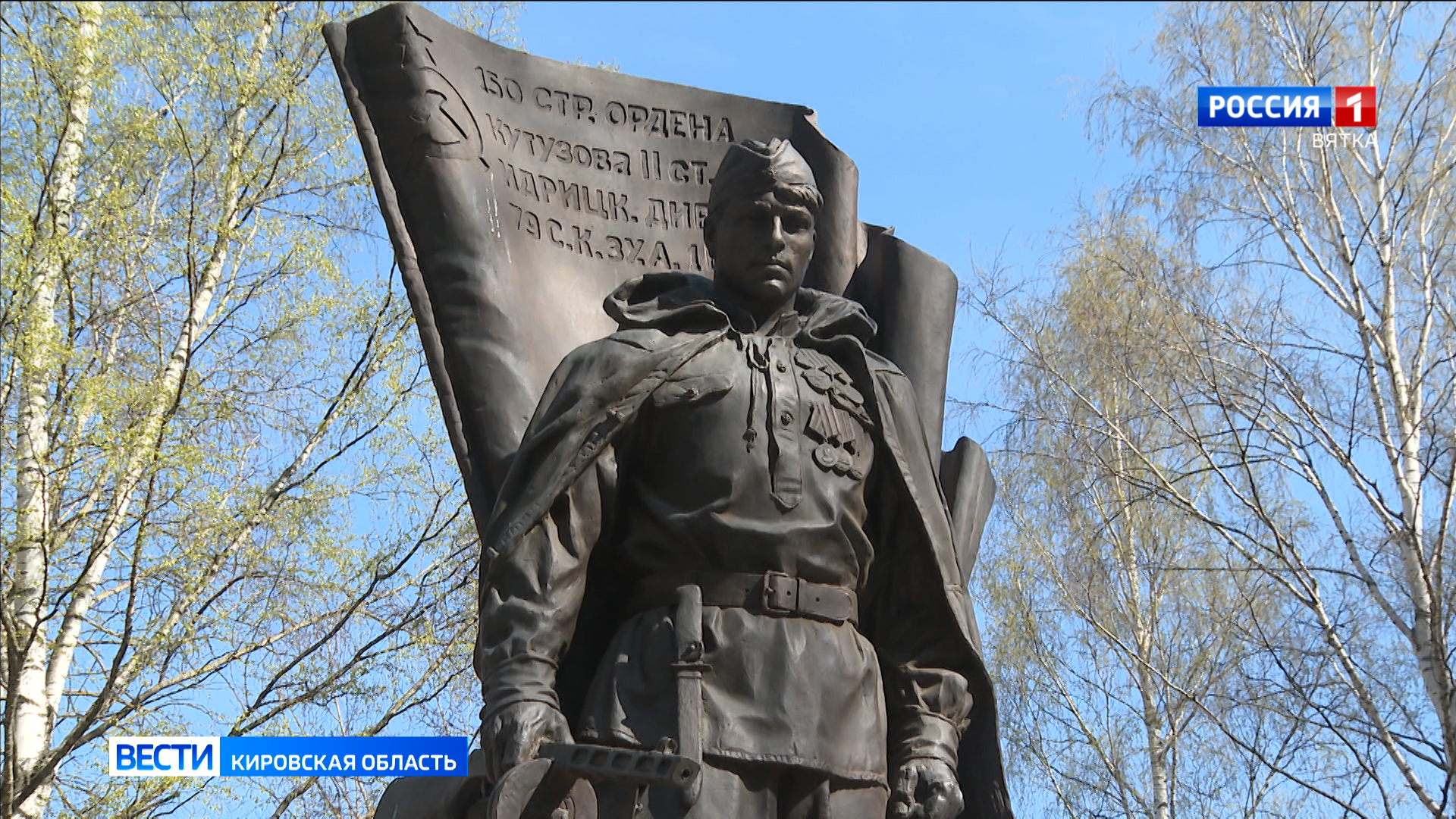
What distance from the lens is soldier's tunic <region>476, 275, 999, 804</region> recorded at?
418 centimetres

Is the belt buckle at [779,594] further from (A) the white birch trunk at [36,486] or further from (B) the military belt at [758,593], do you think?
(A) the white birch trunk at [36,486]

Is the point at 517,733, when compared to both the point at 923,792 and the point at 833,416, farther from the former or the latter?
the point at 833,416

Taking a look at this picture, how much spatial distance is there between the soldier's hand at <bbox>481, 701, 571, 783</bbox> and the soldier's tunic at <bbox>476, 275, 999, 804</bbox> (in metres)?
0.04

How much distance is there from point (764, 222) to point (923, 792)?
141 centimetres

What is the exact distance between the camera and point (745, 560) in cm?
429

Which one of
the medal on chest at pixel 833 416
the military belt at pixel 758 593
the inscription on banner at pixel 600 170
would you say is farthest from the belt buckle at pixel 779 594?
the inscription on banner at pixel 600 170

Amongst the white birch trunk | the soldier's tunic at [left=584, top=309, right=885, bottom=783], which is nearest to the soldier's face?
the soldier's tunic at [left=584, top=309, right=885, bottom=783]

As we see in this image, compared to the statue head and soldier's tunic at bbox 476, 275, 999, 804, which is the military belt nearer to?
soldier's tunic at bbox 476, 275, 999, 804

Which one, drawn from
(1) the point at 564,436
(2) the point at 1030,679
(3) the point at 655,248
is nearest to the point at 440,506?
(2) the point at 1030,679

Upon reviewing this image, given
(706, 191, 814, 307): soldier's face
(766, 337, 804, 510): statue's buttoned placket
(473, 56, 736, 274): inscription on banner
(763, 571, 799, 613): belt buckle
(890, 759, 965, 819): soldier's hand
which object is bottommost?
(890, 759, 965, 819): soldier's hand

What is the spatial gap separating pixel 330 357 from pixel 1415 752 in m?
7.29

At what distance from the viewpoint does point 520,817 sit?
390 centimetres

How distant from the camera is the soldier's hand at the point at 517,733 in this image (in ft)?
13.1

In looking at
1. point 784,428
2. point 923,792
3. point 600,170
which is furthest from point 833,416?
point 600,170
